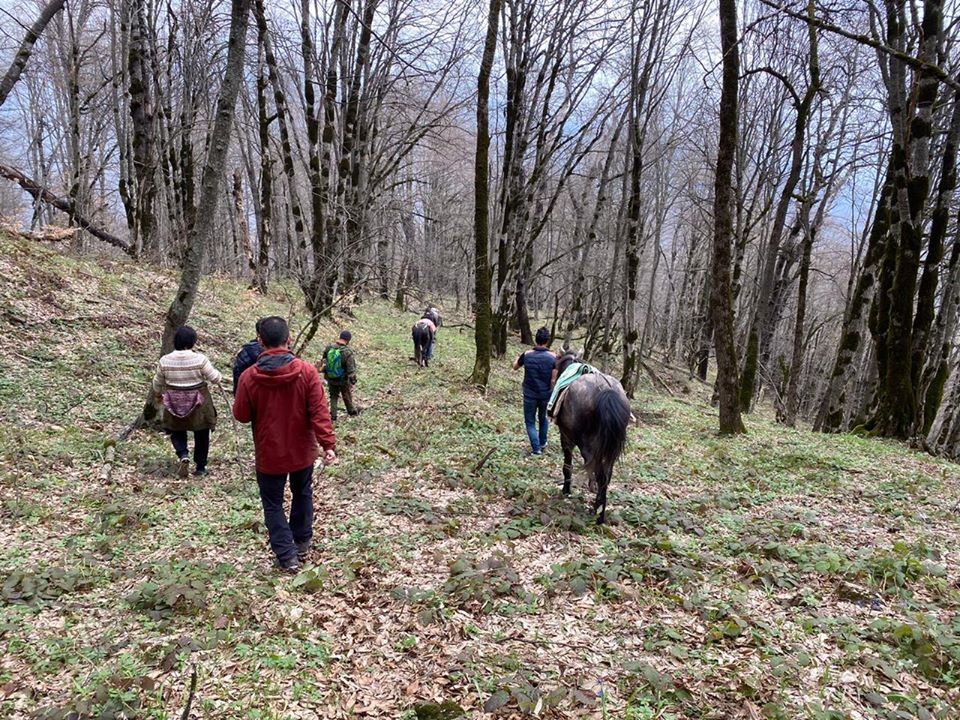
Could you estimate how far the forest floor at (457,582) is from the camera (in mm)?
3287

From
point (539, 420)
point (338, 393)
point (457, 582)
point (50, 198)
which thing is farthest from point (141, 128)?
point (457, 582)

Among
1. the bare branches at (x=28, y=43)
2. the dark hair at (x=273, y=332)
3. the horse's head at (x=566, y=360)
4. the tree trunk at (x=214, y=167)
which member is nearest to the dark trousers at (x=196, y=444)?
the tree trunk at (x=214, y=167)

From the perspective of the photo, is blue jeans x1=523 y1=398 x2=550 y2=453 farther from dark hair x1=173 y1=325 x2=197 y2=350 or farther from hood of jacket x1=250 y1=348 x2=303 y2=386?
dark hair x1=173 y1=325 x2=197 y2=350

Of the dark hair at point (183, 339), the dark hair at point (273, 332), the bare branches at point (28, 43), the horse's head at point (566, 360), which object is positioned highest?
the bare branches at point (28, 43)

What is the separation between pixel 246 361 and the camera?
22.6 feet

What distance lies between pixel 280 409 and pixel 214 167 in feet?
14.7

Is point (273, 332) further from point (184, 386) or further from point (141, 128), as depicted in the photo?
point (141, 128)

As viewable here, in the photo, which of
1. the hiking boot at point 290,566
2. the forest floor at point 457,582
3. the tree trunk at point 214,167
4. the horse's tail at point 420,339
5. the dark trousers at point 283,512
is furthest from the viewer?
the horse's tail at point 420,339

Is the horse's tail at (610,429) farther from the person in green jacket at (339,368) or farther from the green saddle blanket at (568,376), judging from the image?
the person in green jacket at (339,368)

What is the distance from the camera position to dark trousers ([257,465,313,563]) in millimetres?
4582

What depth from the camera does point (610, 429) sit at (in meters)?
5.64

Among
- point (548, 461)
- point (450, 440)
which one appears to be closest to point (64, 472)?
point (450, 440)

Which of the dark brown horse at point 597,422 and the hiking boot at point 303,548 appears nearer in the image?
the hiking boot at point 303,548

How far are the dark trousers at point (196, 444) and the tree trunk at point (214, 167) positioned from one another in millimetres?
1462
